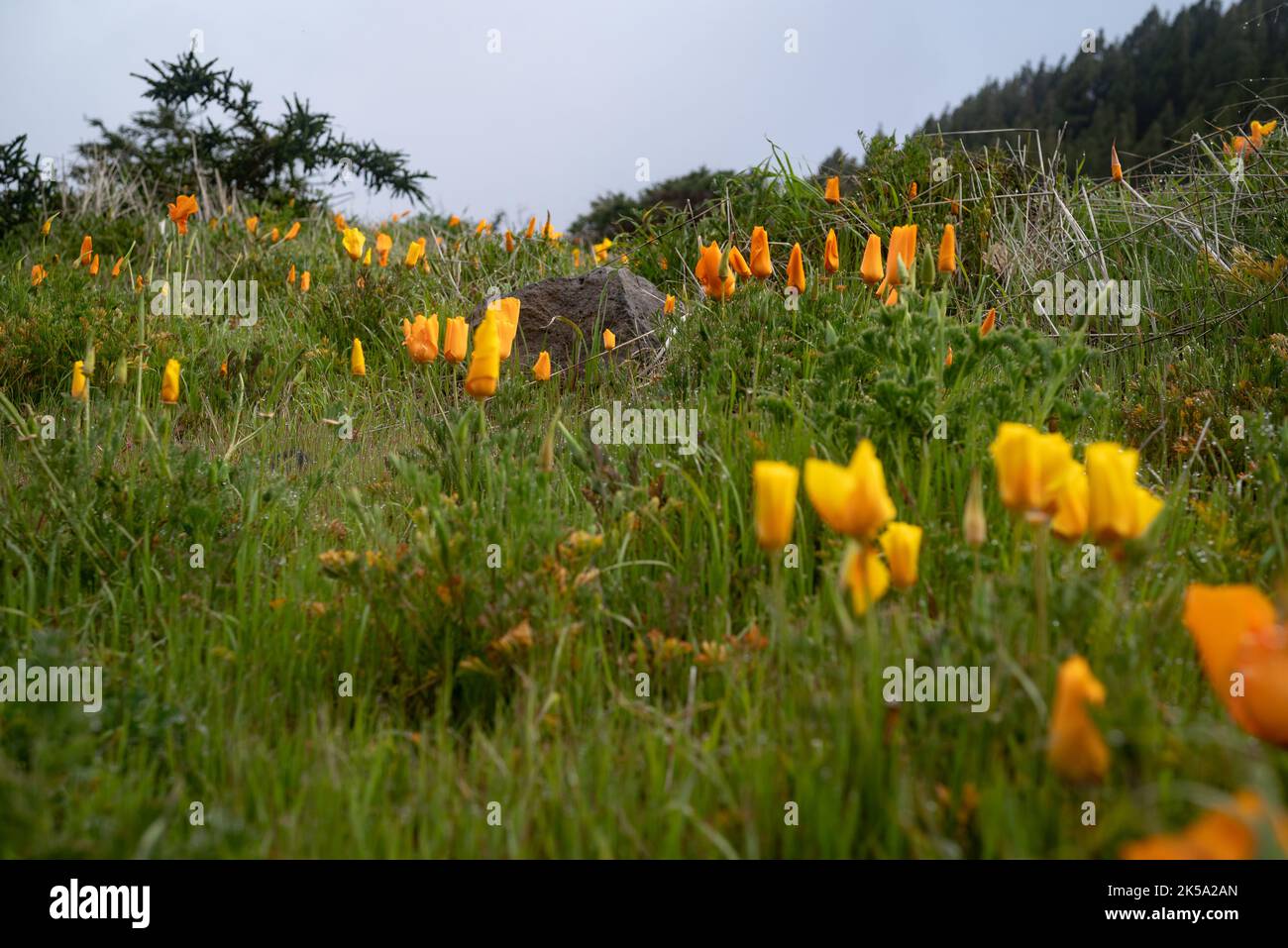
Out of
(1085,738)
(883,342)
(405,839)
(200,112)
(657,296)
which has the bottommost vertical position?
(405,839)

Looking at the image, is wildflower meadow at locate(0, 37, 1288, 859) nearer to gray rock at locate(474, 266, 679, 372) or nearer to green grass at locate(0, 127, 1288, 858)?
green grass at locate(0, 127, 1288, 858)

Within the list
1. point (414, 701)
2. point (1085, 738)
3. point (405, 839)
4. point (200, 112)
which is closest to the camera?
point (1085, 738)

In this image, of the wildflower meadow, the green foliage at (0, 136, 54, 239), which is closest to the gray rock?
the wildflower meadow

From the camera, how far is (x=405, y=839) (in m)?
1.54

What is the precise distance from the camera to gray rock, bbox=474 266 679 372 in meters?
5.25

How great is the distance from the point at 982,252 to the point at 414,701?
4.72 m

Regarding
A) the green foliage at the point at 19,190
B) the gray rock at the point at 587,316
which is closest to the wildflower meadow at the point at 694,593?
the gray rock at the point at 587,316

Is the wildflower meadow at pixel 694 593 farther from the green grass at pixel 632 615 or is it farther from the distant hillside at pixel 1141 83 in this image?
the distant hillside at pixel 1141 83

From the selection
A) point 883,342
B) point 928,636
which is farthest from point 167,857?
point 883,342

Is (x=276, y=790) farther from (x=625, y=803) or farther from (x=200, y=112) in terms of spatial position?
(x=200, y=112)

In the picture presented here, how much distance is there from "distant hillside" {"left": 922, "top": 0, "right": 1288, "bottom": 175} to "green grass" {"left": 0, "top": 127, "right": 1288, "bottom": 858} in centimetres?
3299

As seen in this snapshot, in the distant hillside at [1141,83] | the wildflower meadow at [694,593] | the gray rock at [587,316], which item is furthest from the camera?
the distant hillside at [1141,83]

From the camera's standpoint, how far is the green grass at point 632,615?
145cm

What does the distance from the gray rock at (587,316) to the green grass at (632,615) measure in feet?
2.53
